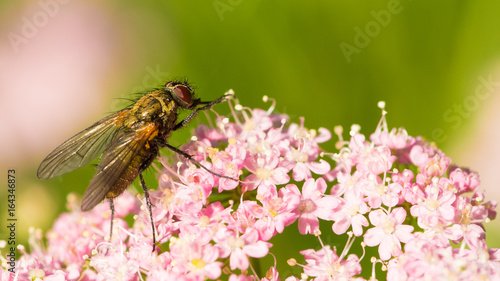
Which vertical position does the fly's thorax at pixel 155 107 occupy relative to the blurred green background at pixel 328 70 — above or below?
below

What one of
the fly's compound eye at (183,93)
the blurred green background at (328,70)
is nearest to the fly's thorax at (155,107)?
the fly's compound eye at (183,93)

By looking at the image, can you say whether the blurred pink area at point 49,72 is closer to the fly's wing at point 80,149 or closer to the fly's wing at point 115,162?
the fly's wing at point 80,149

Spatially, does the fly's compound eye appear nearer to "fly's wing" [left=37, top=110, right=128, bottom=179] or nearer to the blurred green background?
"fly's wing" [left=37, top=110, right=128, bottom=179]

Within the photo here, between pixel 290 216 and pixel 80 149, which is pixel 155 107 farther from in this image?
pixel 290 216

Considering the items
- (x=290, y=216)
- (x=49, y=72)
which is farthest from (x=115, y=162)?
(x=49, y=72)

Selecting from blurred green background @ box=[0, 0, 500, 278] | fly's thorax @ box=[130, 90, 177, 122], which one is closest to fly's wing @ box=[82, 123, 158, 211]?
fly's thorax @ box=[130, 90, 177, 122]

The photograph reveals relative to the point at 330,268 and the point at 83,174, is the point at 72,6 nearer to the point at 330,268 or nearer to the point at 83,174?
the point at 83,174
